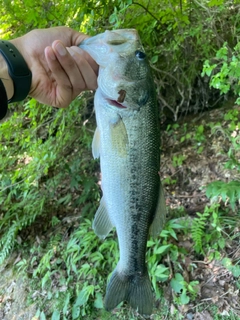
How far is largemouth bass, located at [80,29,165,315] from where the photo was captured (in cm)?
176

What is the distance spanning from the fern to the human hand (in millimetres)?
1895

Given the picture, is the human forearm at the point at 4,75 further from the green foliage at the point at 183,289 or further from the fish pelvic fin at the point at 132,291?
the green foliage at the point at 183,289

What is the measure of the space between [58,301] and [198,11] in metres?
3.41

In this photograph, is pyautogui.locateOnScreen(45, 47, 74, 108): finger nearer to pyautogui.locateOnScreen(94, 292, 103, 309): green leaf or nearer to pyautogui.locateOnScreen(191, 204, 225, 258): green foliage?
pyautogui.locateOnScreen(191, 204, 225, 258): green foliage

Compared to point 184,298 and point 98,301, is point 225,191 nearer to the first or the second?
point 184,298

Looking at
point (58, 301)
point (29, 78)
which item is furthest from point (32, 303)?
point (29, 78)

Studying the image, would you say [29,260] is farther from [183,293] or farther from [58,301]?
[183,293]

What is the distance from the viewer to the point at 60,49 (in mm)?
1753

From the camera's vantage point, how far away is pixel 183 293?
3141 mm

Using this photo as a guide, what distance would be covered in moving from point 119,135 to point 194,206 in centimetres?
226

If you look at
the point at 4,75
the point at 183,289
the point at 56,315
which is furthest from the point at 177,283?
the point at 4,75

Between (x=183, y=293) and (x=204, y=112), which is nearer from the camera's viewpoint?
(x=183, y=293)

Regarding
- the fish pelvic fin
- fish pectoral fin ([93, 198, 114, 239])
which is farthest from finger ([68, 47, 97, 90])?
the fish pelvic fin

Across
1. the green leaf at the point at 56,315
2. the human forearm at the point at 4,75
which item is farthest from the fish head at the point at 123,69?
the green leaf at the point at 56,315
